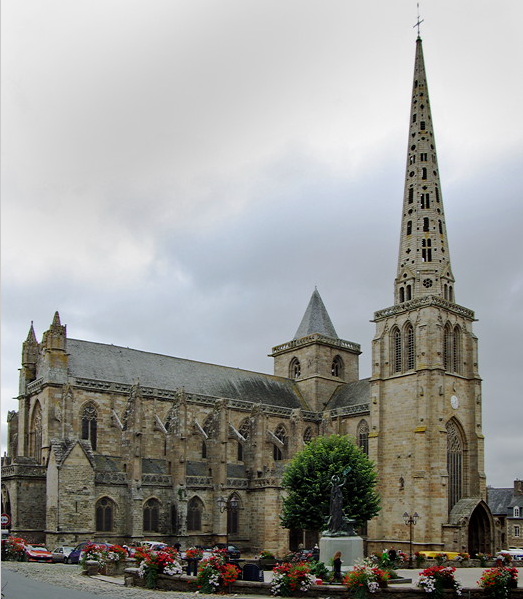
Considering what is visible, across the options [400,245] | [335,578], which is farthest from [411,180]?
[335,578]

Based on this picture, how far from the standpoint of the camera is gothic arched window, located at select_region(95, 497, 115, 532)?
51.5m

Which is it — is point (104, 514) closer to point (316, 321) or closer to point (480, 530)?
point (480, 530)

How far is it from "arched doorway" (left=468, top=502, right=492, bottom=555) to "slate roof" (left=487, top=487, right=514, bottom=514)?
75.1 ft

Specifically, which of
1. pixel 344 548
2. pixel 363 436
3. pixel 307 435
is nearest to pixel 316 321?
pixel 307 435

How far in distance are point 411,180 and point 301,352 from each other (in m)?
21.7

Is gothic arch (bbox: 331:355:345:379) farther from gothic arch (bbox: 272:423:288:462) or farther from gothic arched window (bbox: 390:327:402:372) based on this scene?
gothic arched window (bbox: 390:327:402:372)

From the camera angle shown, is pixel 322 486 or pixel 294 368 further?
pixel 294 368

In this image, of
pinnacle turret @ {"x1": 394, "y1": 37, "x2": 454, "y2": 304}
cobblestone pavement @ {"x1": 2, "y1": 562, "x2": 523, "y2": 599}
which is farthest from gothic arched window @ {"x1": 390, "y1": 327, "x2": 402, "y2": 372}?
cobblestone pavement @ {"x1": 2, "y1": 562, "x2": 523, "y2": 599}

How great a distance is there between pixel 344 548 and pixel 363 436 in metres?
32.2

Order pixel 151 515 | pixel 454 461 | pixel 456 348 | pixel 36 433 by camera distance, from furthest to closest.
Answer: pixel 456 348
pixel 454 461
pixel 36 433
pixel 151 515

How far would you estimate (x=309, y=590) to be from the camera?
24.8 meters

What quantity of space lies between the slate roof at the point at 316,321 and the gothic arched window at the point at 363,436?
14099mm

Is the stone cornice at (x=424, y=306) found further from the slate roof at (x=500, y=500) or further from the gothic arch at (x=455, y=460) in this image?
the slate roof at (x=500, y=500)

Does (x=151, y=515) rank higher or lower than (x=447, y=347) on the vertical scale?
lower
